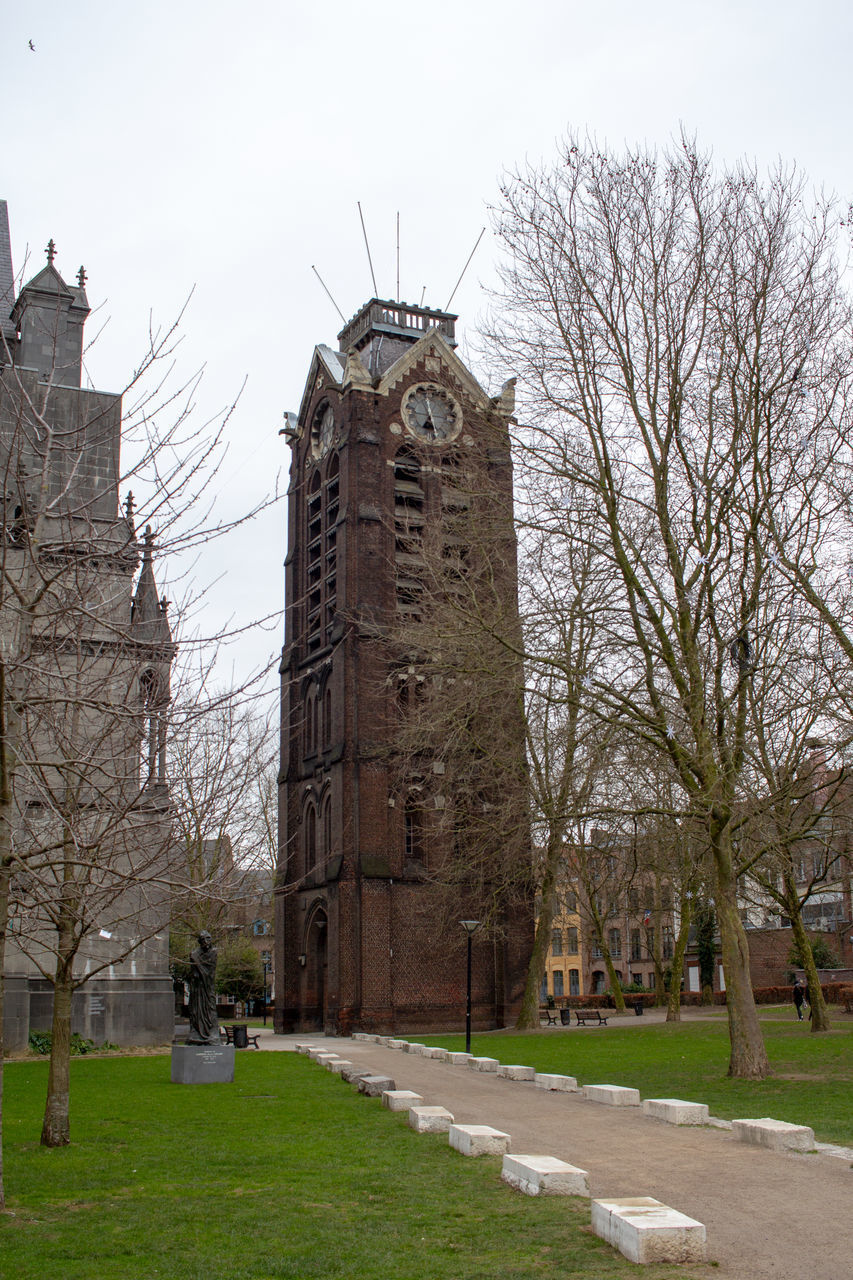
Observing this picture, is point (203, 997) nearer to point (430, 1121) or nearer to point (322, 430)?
point (430, 1121)

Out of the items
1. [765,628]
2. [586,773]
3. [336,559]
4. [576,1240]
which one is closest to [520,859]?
[586,773]

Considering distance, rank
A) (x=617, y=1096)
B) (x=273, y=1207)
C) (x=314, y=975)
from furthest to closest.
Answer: (x=314, y=975) < (x=617, y=1096) < (x=273, y=1207)

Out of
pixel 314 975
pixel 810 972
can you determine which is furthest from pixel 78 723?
pixel 314 975

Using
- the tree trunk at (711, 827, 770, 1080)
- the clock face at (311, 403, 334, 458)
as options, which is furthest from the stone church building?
the clock face at (311, 403, 334, 458)

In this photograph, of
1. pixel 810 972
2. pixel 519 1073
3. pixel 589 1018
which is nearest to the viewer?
pixel 519 1073

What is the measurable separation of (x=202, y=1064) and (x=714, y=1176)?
11.9 metres

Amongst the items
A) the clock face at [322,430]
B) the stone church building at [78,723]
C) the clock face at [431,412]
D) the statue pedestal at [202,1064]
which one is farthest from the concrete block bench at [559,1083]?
the clock face at [322,430]

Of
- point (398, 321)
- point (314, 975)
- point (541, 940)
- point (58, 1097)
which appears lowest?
point (314, 975)

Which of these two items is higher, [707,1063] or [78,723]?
[78,723]

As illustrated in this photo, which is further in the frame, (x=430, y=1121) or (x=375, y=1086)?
(x=375, y=1086)

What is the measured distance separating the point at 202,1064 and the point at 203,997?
1408 millimetres

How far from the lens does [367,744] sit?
133ft

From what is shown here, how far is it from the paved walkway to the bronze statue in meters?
5.58

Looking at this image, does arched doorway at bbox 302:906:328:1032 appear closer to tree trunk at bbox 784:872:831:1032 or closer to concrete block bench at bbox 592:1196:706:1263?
tree trunk at bbox 784:872:831:1032
